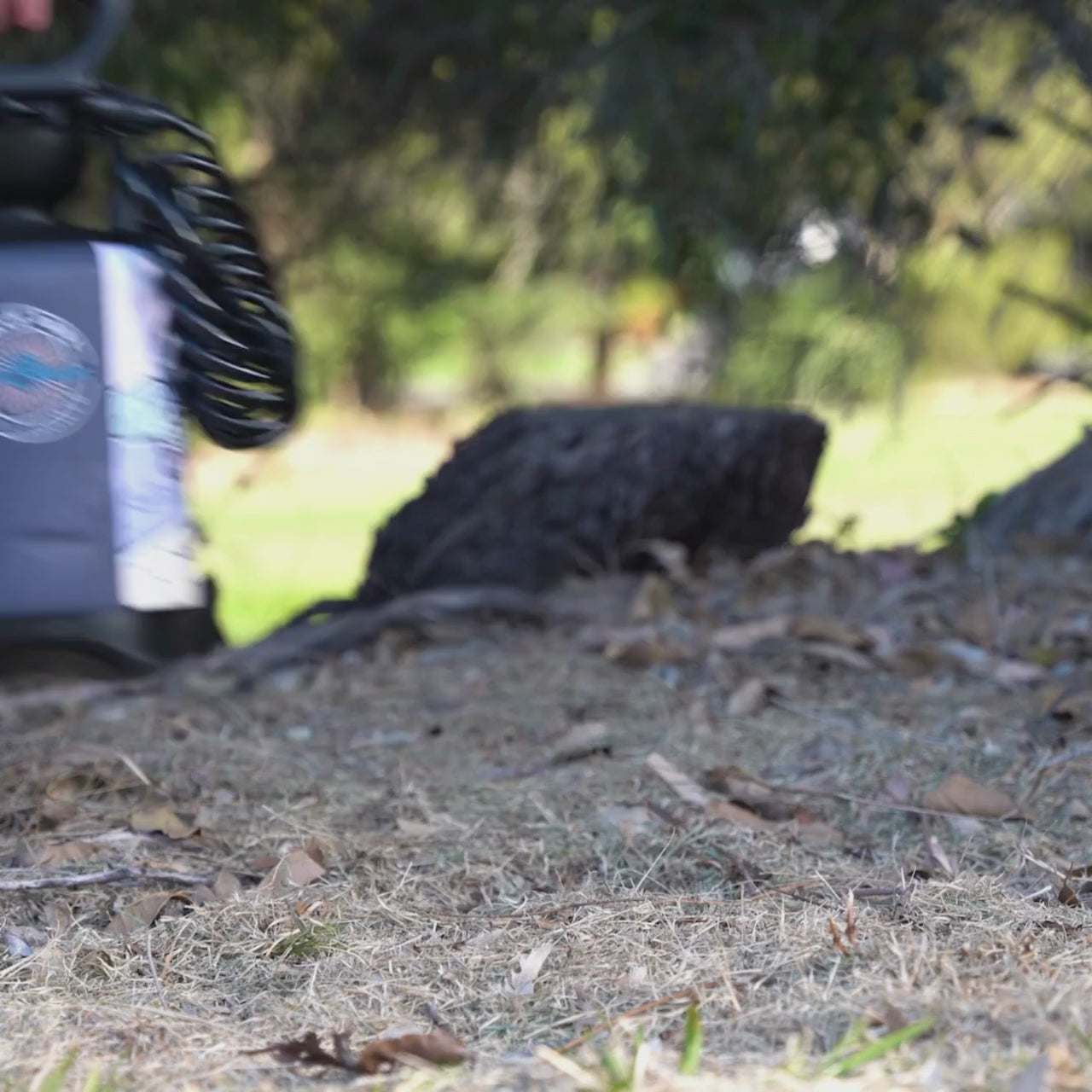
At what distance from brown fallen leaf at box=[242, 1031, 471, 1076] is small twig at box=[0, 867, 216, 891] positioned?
2.29 ft

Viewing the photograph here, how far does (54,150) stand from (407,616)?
234 cm

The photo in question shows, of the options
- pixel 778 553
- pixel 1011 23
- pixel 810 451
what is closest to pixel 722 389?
pixel 810 451

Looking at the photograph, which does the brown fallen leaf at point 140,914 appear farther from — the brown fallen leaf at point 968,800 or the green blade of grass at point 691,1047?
the brown fallen leaf at point 968,800

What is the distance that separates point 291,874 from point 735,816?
0.82m

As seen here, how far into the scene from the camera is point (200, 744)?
330cm

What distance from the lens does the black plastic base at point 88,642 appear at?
2166 mm

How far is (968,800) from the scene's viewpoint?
277cm

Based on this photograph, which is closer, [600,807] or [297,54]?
[600,807]

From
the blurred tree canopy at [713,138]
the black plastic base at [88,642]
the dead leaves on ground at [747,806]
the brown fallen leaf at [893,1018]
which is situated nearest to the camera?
the brown fallen leaf at [893,1018]

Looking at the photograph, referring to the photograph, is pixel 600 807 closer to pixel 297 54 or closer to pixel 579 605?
pixel 579 605

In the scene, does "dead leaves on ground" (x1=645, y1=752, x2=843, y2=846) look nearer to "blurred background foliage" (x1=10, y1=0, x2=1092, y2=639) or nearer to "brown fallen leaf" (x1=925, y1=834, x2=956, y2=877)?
"brown fallen leaf" (x1=925, y1=834, x2=956, y2=877)

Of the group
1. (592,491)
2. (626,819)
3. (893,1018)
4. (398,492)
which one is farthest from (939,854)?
(398,492)

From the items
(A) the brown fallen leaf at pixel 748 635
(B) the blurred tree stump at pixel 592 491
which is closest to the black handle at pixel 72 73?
(A) the brown fallen leaf at pixel 748 635

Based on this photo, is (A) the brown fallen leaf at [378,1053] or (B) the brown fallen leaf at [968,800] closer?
(A) the brown fallen leaf at [378,1053]
